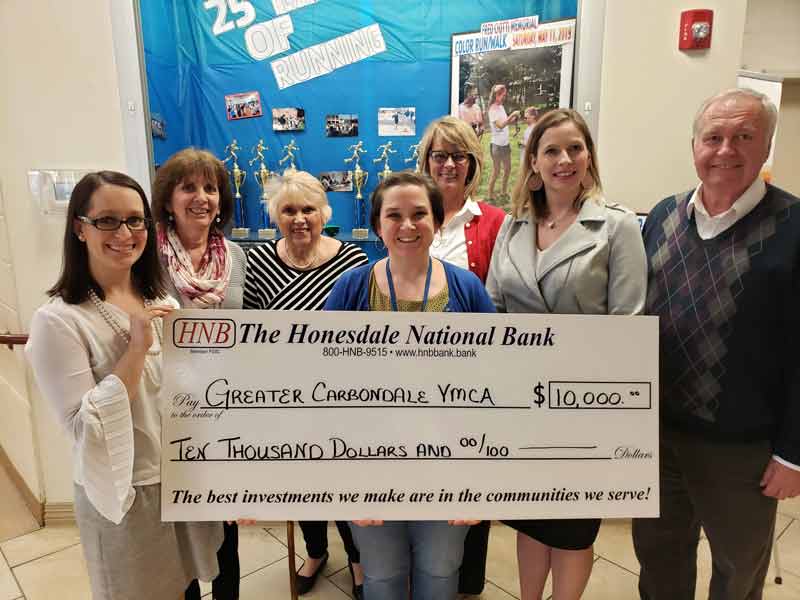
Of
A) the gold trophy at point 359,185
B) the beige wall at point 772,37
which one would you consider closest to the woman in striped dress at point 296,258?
the gold trophy at point 359,185

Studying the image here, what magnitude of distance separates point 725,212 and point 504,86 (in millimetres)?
1541

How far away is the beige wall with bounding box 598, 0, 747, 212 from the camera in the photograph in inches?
86.3

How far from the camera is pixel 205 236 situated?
1743 millimetres

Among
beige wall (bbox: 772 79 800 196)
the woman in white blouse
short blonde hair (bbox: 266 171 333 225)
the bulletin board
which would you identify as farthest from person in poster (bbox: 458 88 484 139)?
beige wall (bbox: 772 79 800 196)

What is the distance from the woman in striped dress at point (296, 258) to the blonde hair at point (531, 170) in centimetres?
60

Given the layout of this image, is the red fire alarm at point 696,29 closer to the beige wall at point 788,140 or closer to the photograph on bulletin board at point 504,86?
the photograph on bulletin board at point 504,86

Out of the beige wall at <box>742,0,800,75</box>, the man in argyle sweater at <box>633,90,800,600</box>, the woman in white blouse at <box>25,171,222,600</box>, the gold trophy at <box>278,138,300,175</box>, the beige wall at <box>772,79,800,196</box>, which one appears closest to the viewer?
the woman in white blouse at <box>25,171,222,600</box>

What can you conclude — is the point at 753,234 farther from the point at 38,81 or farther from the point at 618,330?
the point at 38,81

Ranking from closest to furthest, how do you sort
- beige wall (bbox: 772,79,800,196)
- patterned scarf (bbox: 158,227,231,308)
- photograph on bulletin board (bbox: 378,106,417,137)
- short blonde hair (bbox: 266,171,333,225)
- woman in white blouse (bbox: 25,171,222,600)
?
woman in white blouse (bbox: 25,171,222,600)
patterned scarf (bbox: 158,227,231,308)
short blonde hair (bbox: 266,171,333,225)
photograph on bulletin board (bbox: 378,106,417,137)
beige wall (bbox: 772,79,800,196)

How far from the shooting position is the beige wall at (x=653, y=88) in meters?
2.19

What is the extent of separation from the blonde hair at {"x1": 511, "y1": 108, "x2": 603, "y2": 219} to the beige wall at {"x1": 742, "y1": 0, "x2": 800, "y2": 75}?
10.5ft

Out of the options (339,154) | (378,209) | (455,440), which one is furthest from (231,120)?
(455,440)

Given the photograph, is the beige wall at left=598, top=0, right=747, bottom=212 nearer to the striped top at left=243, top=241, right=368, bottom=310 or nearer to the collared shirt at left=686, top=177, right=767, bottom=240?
the collared shirt at left=686, top=177, right=767, bottom=240

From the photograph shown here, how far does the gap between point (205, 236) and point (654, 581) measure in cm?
197
